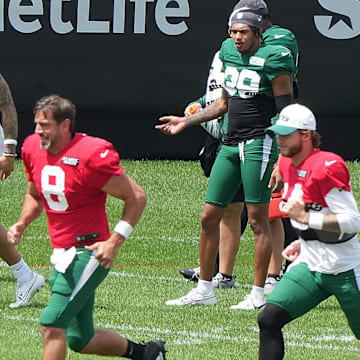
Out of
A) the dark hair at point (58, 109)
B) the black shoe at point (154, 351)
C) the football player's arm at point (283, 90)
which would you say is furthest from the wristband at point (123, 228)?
the football player's arm at point (283, 90)

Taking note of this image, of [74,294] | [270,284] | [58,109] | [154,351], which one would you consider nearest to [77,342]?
[74,294]

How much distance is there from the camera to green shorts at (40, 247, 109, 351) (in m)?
5.94

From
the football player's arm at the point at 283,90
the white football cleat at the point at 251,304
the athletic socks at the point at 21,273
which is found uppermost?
the football player's arm at the point at 283,90

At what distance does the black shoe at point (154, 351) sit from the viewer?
6.47 m

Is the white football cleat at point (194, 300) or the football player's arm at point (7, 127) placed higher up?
the football player's arm at point (7, 127)

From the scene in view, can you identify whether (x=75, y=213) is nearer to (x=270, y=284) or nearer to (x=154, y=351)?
(x=154, y=351)

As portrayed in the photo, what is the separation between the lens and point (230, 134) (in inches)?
340

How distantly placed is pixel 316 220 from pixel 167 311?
2700mm

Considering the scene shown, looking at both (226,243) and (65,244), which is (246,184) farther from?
(65,244)

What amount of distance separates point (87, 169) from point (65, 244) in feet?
1.46

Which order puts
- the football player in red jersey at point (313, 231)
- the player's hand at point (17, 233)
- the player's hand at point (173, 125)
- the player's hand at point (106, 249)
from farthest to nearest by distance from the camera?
the player's hand at point (173, 125)
the player's hand at point (17, 233)
the football player in red jersey at point (313, 231)
the player's hand at point (106, 249)

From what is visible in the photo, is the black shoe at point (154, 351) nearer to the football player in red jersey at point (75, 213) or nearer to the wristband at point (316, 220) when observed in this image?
the football player in red jersey at point (75, 213)

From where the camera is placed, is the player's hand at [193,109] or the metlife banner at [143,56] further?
the metlife banner at [143,56]

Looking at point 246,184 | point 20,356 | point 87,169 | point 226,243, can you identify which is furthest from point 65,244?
point 226,243
